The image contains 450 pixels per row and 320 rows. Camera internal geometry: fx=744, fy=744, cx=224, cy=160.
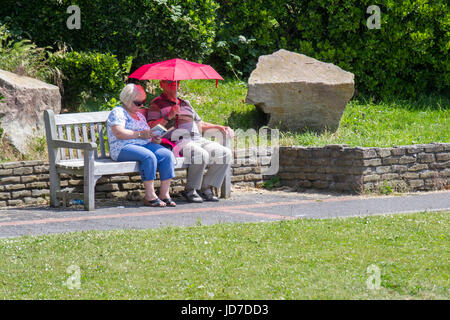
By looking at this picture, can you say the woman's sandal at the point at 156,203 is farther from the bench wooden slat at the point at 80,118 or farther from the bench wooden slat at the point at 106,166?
the bench wooden slat at the point at 80,118

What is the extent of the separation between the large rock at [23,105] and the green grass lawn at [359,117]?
8.12 feet

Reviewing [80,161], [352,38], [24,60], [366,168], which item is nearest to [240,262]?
[80,161]

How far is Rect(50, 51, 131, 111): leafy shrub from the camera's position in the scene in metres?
10.1

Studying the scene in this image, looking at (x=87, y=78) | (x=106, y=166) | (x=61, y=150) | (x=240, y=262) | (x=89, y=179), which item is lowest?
(x=240, y=262)

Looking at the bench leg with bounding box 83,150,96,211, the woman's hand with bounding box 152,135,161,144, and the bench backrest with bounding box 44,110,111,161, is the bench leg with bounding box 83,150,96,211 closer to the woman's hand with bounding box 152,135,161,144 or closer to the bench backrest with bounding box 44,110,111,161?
the bench backrest with bounding box 44,110,111,161

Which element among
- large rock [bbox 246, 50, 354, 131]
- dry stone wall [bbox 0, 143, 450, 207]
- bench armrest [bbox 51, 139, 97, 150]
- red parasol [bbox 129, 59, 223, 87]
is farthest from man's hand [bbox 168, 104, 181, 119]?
large rock [bbox 246, 50, 354, 131]

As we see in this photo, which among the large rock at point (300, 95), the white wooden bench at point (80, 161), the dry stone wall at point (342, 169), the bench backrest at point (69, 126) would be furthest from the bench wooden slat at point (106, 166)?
the large rock at point (300, 95)

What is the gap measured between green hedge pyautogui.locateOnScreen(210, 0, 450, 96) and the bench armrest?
5.03 metres

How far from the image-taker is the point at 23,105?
908cm

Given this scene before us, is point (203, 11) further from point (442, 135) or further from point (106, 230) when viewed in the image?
point (106, 230)

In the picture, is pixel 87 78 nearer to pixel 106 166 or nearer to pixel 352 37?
pixel 106 166

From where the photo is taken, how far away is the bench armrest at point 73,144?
783 centimetres

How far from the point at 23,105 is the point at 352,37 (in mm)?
6175

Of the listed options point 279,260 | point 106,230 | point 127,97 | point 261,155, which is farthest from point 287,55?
point 279,260
